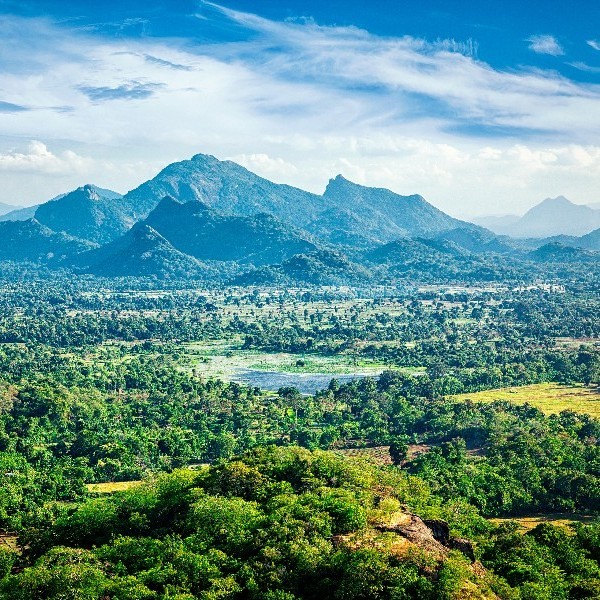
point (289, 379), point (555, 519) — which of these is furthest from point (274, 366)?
point (555, 519)

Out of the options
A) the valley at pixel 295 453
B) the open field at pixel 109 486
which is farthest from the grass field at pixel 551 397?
the open field at pixel 109 486

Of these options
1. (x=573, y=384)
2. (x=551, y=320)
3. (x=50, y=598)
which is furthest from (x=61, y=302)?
(x=50, y=598)

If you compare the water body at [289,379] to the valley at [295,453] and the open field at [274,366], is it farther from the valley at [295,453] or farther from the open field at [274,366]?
the valley at [295,453]

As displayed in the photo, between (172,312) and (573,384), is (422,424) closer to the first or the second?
(573,384)

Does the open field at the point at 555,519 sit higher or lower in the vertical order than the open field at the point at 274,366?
higher

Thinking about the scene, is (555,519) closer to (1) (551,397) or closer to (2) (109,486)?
(2) (109,486)

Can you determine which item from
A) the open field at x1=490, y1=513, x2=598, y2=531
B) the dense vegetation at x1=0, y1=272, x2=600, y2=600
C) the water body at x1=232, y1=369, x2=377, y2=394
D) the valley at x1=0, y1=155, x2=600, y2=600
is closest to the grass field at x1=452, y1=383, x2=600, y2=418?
the valley at x1=0, y1=155, x2=600, y2=600
